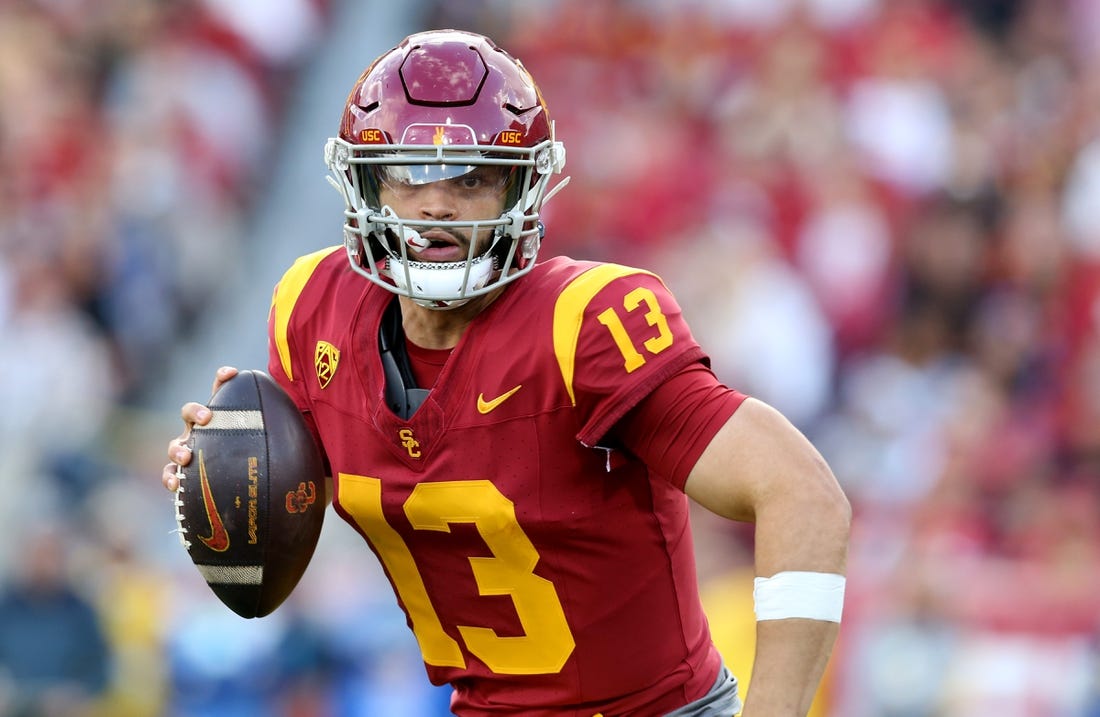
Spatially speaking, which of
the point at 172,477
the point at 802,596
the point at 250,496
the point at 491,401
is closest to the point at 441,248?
the point at 491,401

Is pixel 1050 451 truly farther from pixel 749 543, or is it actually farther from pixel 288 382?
pixel 288 382

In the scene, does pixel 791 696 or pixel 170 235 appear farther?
pixel 170 235

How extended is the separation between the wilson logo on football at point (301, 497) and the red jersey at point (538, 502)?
2.2 inches

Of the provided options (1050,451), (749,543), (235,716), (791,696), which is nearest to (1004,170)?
(1050,451)

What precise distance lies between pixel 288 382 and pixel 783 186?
4.63m

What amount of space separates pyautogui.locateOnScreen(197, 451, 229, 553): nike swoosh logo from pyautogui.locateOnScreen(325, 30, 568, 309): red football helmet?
467 mm

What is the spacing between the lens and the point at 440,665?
3203 millimetres

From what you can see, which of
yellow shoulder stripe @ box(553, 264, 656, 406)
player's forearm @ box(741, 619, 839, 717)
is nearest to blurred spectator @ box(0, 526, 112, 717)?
yellow shoulder stripe @ box(553, 264, 656, 406)

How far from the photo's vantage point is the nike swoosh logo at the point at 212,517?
310cm

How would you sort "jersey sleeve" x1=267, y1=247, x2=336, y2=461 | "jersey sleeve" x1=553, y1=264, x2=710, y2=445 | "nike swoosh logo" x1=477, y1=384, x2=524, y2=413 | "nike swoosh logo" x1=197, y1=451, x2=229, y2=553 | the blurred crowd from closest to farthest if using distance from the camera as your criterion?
"jersey sleeve" x1=553, y1=264, x2=710, y2=445 → "nike swoosh logo" x1=477, y1=384, x2=524, y2=413 → "nike swoosh logo" x1=197, y1=451, x2=229, y2=553 → "jersey sleeve" x1=267, y1=247, x2=336, y2=461 → the blurred crowd

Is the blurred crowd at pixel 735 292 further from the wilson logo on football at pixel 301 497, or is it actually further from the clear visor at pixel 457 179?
the clear visor at pixel 457 179

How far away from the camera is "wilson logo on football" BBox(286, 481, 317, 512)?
10.3 ft

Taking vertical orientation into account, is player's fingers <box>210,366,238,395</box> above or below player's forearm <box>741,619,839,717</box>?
above

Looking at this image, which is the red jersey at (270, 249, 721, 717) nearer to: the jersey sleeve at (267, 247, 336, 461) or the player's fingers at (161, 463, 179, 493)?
the jersey sleeve at (267, 247, 336, 461)
